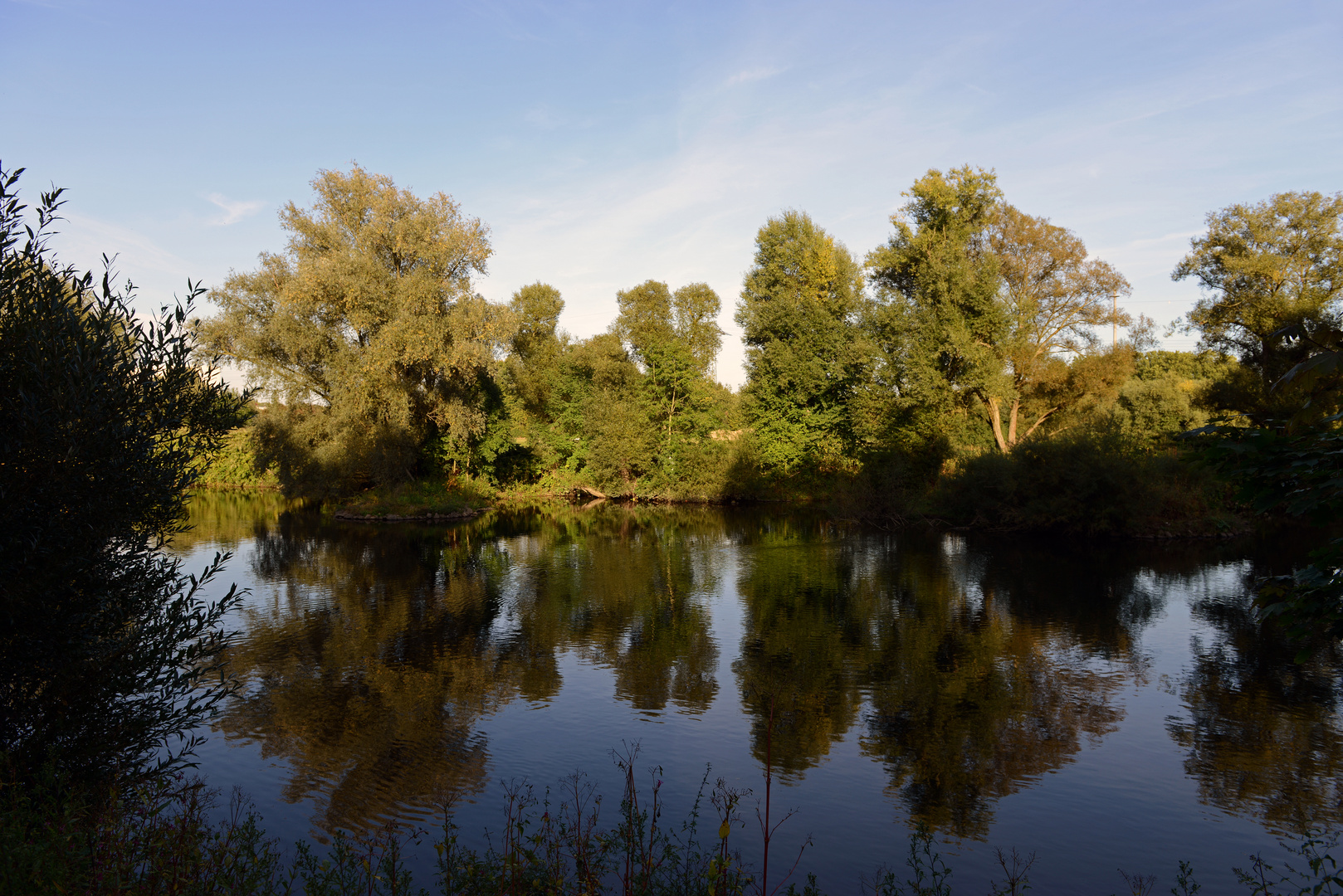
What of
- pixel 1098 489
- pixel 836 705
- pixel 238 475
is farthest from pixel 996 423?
pixel 238 475

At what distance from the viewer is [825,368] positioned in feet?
143

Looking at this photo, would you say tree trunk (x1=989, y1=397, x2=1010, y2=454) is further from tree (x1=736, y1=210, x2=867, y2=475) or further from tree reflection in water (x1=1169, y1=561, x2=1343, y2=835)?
tree reflection in water (x1=1169, y1=561, x2=1343, y2=835)

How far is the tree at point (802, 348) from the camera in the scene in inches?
1702

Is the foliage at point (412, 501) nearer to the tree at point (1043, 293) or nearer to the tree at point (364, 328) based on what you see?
the tree at point (364, 328)

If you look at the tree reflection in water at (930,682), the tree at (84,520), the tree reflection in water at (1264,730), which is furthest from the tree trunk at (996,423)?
the tree at (84,520)

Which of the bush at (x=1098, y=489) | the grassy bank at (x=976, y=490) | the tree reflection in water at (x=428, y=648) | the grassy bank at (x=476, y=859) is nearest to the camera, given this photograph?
the grassy bank at (x=476, y=859)

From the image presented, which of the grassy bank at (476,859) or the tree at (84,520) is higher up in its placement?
the tree at (84,520)

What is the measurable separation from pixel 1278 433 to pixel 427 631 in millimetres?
14642

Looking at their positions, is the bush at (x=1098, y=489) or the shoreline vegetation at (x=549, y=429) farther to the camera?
the bush at (x=1098, y=489)

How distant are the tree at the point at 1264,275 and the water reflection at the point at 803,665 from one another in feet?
35.6

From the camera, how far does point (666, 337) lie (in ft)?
161

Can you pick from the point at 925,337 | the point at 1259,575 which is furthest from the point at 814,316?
the point at 1259,575

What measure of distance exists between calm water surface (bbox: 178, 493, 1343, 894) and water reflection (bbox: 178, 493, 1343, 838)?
0.06 metres

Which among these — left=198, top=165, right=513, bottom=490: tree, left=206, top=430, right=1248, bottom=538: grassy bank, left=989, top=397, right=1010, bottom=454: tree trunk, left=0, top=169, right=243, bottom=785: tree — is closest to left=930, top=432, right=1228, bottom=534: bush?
left=206, top=430, right=1248, bottom=538: grassy bank
